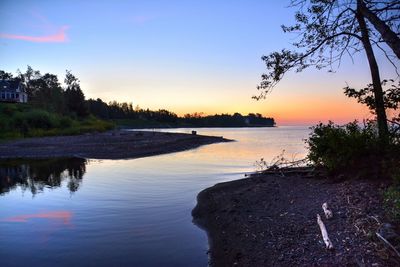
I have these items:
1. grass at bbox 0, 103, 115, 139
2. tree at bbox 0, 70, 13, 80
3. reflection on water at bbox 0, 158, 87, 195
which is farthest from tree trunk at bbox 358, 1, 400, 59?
tree at bbox 0, 70, 13, 80

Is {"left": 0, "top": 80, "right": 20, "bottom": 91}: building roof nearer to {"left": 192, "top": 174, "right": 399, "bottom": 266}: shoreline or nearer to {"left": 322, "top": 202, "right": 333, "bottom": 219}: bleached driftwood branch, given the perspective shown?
{"left": 192, "top": 174, "right": 399, "bottom": 266}: shoreline

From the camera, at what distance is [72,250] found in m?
9.07

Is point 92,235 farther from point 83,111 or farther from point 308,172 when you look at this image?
point 83,111

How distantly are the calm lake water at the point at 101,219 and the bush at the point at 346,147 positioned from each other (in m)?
4.97

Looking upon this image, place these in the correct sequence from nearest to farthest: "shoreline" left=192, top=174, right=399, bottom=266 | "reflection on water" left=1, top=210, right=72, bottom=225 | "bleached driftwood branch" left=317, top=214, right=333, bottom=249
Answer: "shoreline" left=192, top=174, right=399, bottom=266, "bleached driftwood branch" left=317, top=214, right=333, bottom=249, "reflection on water" left=1, top=210, right=72, bottom=225


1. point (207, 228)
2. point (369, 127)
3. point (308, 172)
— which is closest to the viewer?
point (207, 228)

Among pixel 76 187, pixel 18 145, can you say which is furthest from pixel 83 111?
pixel 76 187

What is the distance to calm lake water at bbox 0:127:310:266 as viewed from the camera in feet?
28.5

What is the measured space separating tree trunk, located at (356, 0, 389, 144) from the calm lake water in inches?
240

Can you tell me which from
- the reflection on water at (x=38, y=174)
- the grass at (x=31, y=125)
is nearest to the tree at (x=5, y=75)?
the grass at (x=31, y=125)

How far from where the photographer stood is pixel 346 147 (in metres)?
11.4

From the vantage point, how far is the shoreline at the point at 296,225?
20.7 ft

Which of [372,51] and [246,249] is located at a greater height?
[372,51]

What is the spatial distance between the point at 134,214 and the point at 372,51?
9707 millimetres
